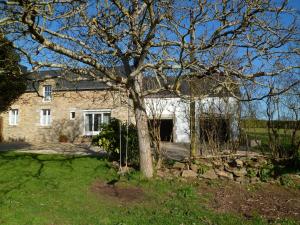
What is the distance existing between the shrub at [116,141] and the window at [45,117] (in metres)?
17.5

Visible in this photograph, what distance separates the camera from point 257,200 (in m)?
8.62

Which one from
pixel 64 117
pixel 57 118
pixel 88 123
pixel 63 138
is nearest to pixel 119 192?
pixel 88 123

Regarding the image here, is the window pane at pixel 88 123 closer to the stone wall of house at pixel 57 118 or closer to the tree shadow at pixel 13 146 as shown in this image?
the stone wall of house at pixel 57 118

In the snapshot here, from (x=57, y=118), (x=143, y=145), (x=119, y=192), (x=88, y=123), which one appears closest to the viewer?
(x=119, y=192)

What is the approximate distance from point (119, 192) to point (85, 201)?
1173mm

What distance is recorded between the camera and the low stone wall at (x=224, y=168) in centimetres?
1055

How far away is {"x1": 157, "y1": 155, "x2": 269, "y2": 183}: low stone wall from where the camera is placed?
34.6 ft

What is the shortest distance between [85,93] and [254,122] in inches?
729

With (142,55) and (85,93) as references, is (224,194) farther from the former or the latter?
(85,93)

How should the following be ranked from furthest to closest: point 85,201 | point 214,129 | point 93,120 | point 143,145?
point 93,120 < point 214,129 < point 143,145 < point 85,201

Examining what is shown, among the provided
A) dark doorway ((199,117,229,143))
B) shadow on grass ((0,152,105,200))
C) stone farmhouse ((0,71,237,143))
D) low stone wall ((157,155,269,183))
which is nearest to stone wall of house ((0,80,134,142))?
stone farmhouse ((0,71,237,143))

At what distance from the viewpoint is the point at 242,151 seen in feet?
40.3

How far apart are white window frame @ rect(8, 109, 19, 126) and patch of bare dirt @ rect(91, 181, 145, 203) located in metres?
23.1

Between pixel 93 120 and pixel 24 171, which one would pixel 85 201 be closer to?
pixel 24 171
